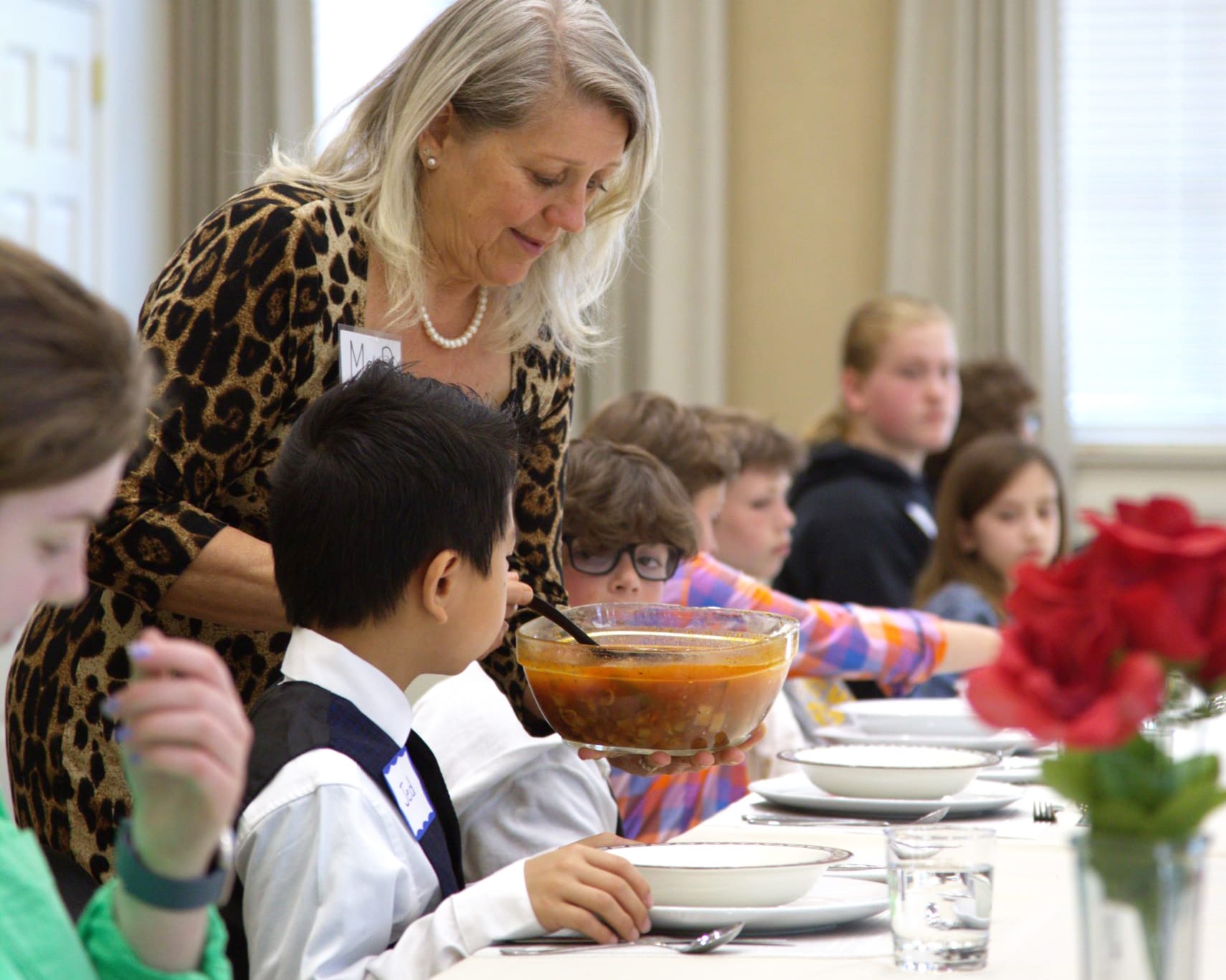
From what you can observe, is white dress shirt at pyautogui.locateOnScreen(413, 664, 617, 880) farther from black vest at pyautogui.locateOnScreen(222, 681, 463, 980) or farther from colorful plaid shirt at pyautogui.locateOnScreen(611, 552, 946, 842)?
colorful plaid shirt at pyautogui.locateOnScreen(611, 552, 946, 842)

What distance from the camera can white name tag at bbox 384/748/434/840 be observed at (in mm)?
1388

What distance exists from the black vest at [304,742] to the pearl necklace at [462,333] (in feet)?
1.82

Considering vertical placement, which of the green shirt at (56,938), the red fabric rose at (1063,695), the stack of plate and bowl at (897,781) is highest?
the red fabric rose at (1063,695)

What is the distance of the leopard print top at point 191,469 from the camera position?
1592 mm

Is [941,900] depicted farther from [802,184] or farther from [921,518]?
[802,184]

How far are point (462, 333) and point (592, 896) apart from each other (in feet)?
2.76

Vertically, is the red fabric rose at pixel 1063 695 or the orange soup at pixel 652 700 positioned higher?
the red fabric rose at pixel 1063 695

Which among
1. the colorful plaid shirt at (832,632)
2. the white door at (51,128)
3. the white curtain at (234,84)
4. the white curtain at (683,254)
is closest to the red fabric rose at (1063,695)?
the colorful plaid shirt at (832,632)

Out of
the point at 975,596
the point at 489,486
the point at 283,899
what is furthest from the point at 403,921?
the point at 975,596

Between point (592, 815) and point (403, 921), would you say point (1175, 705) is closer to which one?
point (403, 921)

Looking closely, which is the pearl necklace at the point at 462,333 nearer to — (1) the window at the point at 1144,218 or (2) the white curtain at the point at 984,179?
(2) the white curtain at the point at 984,179

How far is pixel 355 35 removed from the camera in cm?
592

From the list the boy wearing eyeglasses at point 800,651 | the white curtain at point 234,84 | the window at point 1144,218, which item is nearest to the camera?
the boy wearing eyeglasses at point 800,651

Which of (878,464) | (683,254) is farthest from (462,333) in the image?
(683,254)
